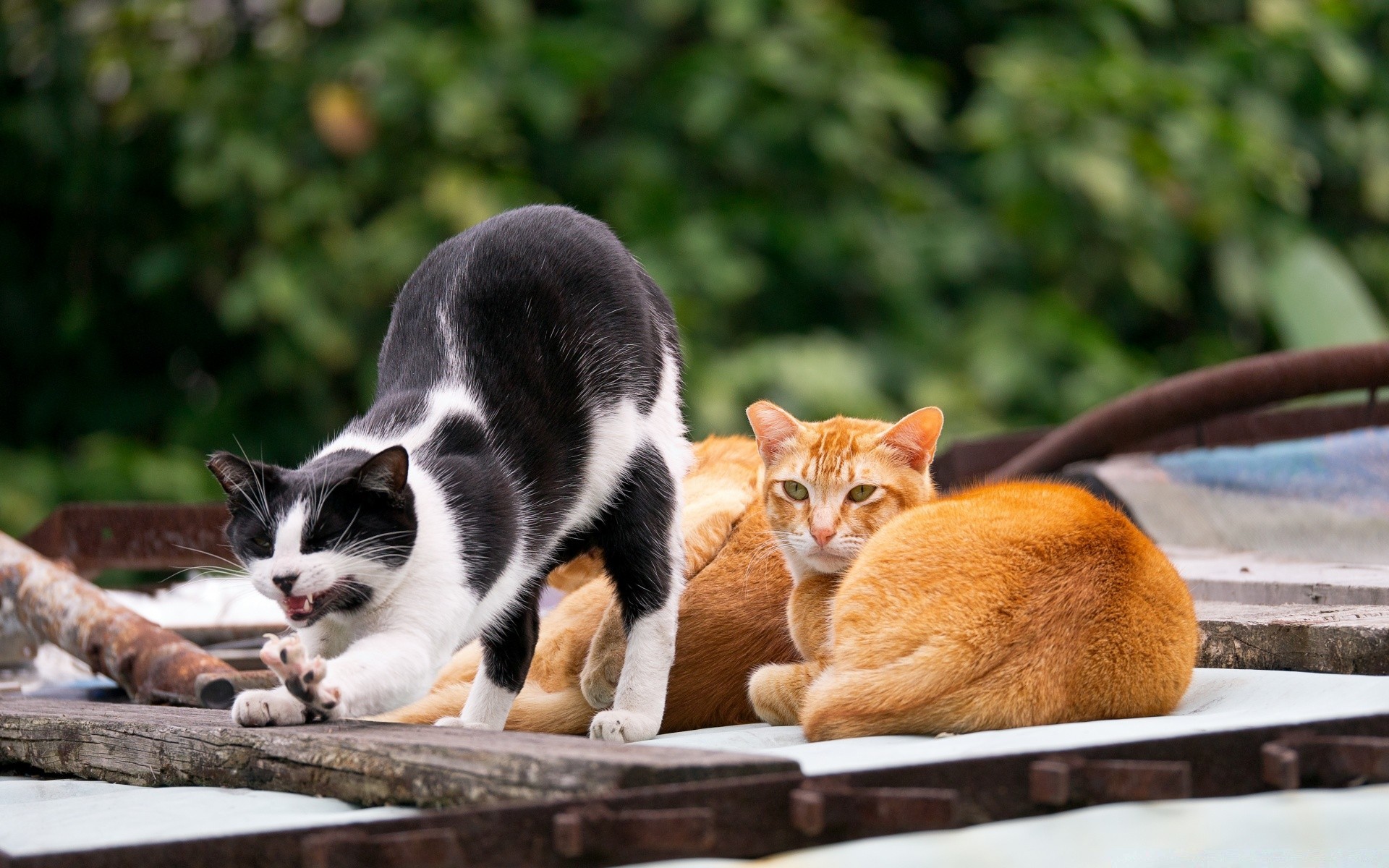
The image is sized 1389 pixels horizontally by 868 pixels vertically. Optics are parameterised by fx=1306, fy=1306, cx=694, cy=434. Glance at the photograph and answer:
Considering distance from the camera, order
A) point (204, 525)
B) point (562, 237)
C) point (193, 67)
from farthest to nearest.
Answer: point (193, 67) → point (204, 525) → point (562, 237)

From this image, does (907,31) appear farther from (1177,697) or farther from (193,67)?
(1177,697)

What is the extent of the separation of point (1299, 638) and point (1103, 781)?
850 millimetres

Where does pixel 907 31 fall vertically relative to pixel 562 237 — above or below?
above

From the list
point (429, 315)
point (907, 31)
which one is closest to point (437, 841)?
point (429, 315)

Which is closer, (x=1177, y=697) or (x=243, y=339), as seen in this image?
(x=1177, y=697)

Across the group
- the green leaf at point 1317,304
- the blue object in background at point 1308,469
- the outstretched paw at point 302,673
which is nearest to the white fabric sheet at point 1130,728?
the outstretched paw at point 302,673

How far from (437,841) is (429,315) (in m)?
1.04

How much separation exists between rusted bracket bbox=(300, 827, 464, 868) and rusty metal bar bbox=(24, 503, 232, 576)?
7.45ft

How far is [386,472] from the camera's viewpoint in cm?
160

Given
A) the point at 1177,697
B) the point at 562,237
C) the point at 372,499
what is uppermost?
the point at 562,237

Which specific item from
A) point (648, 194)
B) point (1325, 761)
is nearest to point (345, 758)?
point (1325, 761)

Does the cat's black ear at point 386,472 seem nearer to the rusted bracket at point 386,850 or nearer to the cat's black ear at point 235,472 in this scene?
the cat's black ear at point 235,472

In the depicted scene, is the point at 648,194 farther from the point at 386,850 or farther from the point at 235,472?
the point at 386,850

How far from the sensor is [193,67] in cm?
607
